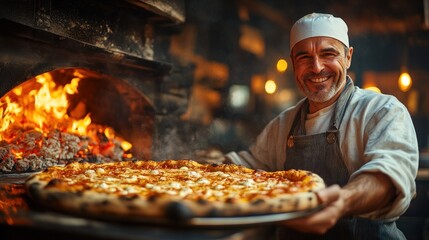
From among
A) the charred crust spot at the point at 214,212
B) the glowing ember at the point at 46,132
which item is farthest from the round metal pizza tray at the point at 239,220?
the glowing ember at the point at 46,132

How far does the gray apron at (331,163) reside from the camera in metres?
3.06

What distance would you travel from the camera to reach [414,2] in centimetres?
812

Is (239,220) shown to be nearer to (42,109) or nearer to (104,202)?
(104,202)

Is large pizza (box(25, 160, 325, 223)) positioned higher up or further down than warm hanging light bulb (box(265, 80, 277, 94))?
further down

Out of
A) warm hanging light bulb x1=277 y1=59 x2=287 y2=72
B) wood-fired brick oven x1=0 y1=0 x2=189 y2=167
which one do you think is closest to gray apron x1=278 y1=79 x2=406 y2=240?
wood-fired brick oven x1=0 y1=0 x2=189 y2=167

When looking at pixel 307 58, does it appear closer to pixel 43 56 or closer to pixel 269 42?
pixel 43 56

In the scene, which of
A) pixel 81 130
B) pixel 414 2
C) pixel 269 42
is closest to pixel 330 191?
pixel 81 130

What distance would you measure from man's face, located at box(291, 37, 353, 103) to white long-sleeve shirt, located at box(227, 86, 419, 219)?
21 cm

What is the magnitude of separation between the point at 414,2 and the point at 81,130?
22.3ft

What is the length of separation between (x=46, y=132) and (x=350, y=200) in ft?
11.2

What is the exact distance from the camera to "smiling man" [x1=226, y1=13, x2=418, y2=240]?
2.59 m

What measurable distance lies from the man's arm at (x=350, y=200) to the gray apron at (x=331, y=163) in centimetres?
48

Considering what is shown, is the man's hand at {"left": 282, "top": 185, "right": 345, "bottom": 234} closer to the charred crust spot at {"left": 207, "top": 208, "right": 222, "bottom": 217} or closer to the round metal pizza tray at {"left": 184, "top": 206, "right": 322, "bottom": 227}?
the round metal pizza tray at {"left": 184, "top": 206, "right": 322, "bottom": 227}

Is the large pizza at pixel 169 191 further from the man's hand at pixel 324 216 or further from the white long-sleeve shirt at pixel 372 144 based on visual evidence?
the white long-sleeve shirt at pixel 372 144
